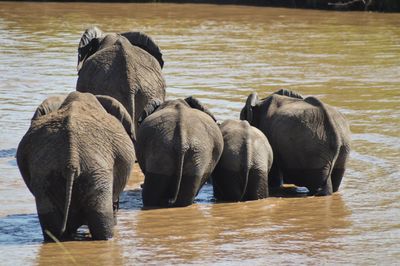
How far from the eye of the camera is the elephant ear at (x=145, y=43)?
1518 cm

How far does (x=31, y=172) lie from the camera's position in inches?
370

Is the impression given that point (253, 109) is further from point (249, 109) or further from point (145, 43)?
point (145, 43)

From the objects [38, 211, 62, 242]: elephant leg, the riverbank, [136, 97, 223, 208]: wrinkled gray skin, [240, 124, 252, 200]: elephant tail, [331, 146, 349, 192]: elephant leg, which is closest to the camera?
[38, 211, 62, 242]: elephant leg

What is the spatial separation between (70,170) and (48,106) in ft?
4.84

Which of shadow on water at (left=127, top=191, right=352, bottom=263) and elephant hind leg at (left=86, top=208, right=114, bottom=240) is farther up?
elephant hind leg at (left=86, top=208, right=114, bottom=240)

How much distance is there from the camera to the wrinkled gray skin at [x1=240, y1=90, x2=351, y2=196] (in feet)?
39.4

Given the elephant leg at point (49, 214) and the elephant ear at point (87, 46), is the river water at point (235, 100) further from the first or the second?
the elephant ear at point (87, 46)

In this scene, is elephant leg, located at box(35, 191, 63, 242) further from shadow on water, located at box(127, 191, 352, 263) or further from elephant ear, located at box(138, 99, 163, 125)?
elephant ear, located at box(138, 99, 163, 125)

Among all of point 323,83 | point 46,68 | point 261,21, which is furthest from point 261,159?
point 261,21

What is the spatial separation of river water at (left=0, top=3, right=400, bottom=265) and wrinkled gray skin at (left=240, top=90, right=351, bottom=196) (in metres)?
0.24

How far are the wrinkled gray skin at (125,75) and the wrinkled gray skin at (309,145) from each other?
2077 millimetres

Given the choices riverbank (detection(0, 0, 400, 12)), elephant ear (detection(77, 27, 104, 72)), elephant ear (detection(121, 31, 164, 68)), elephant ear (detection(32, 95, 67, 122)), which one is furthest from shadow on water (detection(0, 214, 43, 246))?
riverbank (detection(0, 0, 400, 12))

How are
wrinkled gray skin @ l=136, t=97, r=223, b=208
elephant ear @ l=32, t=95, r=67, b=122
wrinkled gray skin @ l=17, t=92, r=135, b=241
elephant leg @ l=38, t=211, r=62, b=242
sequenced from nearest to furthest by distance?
1. wrinkled gray skin @ l=17, t=92, r=135, b=241
2. elephant leg @ l=38, t=211, r=62, b=242
3. elephant ear @ l=32, t=95, r=67, b=122
4. wrinkled gray skin @ l=136, t=97, r=223, b=208

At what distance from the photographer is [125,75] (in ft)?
45.7
